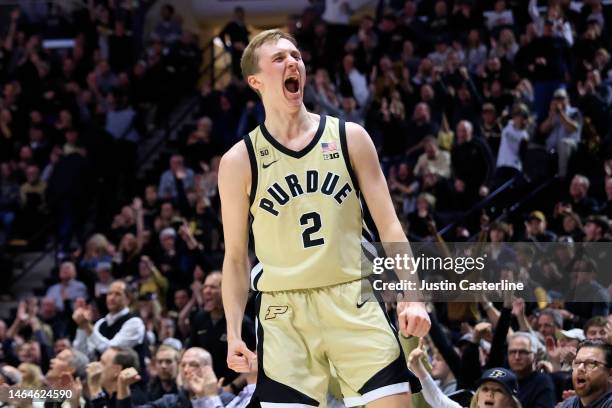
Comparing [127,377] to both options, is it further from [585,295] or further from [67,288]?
[67,288]

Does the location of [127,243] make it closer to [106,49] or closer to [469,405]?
[106,49]

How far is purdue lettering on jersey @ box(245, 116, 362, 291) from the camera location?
4.60 metres

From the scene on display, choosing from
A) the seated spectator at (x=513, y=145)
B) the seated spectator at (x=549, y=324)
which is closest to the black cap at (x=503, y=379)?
the seated spectator at (x=549, y=324)

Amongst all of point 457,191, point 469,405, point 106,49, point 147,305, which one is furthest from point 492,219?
point 106,49

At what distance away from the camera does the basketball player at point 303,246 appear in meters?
4.52

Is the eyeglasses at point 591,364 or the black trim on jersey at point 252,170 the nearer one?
the black trim on jersey at point 252,170

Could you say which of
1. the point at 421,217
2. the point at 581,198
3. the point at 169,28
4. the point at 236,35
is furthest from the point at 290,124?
the point at 169,28

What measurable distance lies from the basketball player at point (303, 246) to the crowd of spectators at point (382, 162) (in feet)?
5.68

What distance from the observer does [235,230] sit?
4812mm

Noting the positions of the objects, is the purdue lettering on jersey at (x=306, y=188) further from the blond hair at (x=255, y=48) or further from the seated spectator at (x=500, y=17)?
the seated spectator at (x=500, y=17)

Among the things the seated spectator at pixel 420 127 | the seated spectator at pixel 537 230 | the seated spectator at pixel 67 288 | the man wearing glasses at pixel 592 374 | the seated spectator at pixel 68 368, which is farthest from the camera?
the seated spectator at pixel 420 127

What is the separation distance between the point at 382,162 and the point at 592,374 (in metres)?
7.62

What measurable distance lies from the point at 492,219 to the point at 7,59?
9.65 m

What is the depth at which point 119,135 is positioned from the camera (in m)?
16.9
